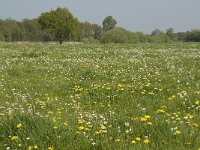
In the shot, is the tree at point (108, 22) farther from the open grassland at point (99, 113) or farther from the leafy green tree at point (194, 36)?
the open grassland at point (99, 113)

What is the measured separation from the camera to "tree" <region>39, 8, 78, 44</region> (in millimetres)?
74562

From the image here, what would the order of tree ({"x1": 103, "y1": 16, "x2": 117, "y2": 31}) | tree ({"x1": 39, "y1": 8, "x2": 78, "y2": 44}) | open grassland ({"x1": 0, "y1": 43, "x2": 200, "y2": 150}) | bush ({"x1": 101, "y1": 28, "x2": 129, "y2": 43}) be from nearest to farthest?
open grassland ({"x1": 0, "y1": 43, "x2": 200, "y2": 150}), tree ({"x1": 39, "y1": 8, "x2": 78, "y2": 44}), bush ({"x1": 101, "y1": 28, "x2": 129, "y2": 43}), tree ({"x1": 103, "y1": 16, "x2": 117, "y2": 31})

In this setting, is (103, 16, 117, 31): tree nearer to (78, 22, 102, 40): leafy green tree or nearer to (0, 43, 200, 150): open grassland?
(78, 22, 102, 40): leafy green tree

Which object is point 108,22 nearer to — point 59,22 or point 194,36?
point 194,36

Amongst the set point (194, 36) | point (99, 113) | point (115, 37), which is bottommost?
point (99, 113)

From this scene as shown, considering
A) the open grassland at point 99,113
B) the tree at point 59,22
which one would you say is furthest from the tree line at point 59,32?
the open grassland at point 99,113

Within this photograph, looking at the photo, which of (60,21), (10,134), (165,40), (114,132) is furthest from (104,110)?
(165,40)

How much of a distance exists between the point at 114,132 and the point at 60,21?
7116 cm

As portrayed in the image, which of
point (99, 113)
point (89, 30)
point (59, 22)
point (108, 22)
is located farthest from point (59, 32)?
point (99, 113)

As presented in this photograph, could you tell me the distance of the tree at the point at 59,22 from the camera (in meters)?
74.6

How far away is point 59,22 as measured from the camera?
2948 inches

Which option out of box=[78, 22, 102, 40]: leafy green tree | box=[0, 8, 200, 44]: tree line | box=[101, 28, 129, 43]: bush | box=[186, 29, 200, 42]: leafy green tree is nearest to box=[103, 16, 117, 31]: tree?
box=[78, 22, 102, 40]: leafy green tree

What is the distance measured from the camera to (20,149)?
16.6 feet

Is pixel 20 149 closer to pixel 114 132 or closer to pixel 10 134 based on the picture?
pixel 10 134
